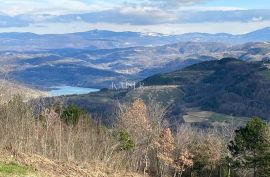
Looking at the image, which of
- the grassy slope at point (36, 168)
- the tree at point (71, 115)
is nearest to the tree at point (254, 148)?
the tree at point (71, 115)

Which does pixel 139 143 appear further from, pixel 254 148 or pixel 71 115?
pixel 254 148

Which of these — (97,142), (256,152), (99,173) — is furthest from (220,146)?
(99,173)

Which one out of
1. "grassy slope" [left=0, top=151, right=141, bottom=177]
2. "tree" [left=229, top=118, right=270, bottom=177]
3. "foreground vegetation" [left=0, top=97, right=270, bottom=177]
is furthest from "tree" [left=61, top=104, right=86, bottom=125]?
"grassy slope" [left=0, top=151, right=141, bottom=177]

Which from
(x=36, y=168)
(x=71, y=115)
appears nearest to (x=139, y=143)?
(x=71, y=115)

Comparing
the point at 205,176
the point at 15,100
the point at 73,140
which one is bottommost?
the point at 205,176

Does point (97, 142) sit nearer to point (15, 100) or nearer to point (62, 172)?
point (15, 100)

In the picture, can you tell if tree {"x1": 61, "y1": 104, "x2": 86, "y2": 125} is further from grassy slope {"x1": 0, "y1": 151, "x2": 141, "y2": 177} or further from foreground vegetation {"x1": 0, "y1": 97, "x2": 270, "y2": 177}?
grassy slope {"x1": 0, "y1": 151, "x2": 141, "y2": 177}

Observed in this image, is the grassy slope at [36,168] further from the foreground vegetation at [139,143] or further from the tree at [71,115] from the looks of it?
the tree at [71,115]

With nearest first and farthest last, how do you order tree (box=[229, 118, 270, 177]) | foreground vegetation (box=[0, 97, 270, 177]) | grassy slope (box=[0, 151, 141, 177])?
grassy slope (box=[0, 151, 141, 177]) → foreground vegetation (box=[0, 97, 270, 177]) → tree (box=[229, 118, 270, 177])
